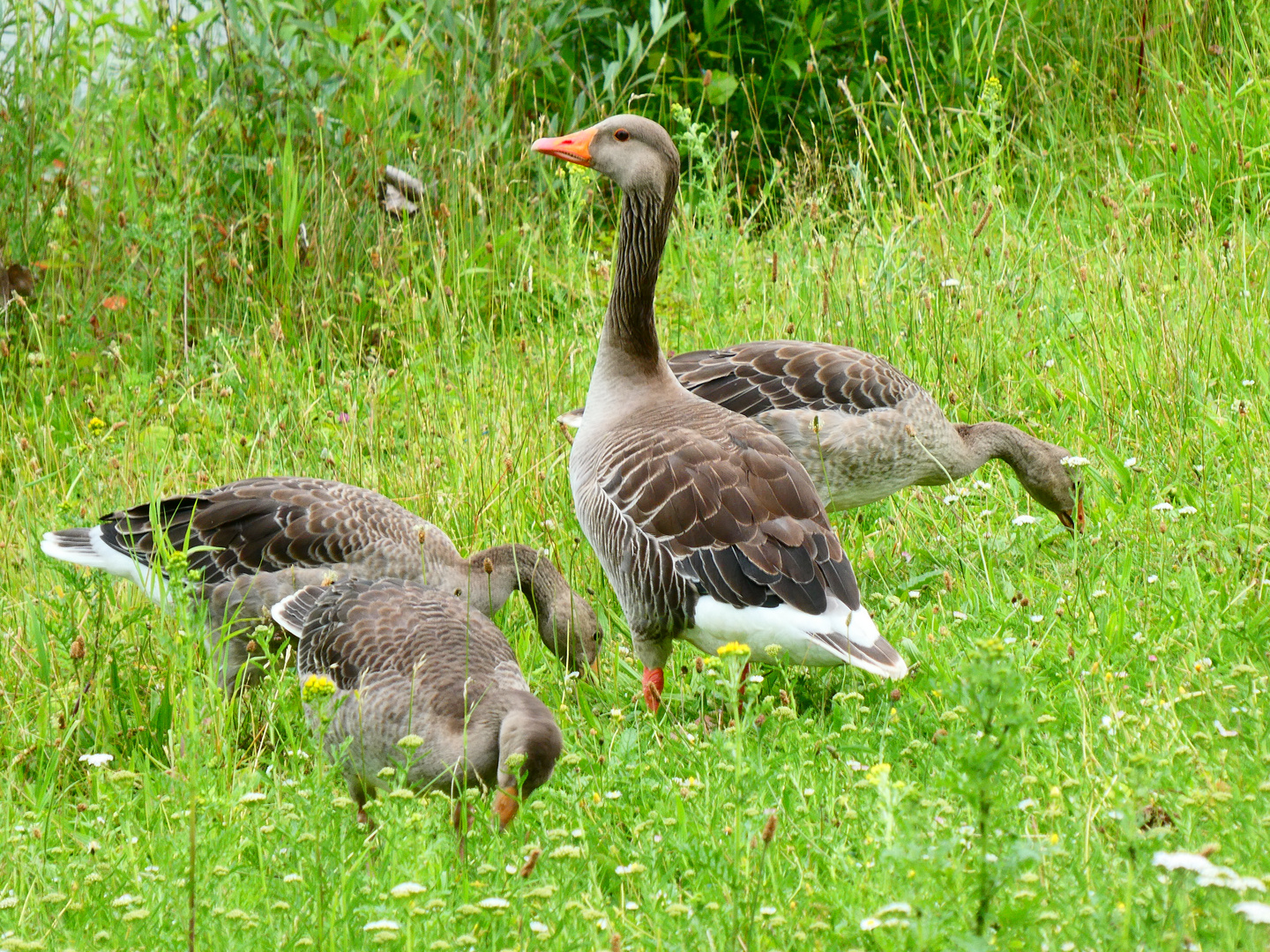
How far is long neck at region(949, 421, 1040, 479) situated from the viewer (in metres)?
6.48

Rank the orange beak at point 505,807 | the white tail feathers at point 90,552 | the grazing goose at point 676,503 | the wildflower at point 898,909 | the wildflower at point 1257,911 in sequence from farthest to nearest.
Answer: the white tail feathers at point 90,552, the grazing goose at point 676,503, the orange beak at point 505,807, the wildflower at point 898,909, the wildflower at point 1257,911

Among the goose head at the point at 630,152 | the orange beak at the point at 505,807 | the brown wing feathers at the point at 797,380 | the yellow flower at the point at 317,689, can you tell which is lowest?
the orange beak at the point at 505,807

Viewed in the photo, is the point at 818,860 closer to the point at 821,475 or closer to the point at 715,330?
the point at 821,475

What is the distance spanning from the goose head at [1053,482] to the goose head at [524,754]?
3070 millimetres

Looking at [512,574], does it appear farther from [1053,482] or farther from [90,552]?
[1053,482]

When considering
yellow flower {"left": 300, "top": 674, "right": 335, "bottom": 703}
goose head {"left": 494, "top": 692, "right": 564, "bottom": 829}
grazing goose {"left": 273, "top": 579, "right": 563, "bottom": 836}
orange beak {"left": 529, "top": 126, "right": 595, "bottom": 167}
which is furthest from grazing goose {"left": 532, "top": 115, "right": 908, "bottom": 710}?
yellow flower {"left": 300, "top": 674, "right": 335, "bottom": 703}

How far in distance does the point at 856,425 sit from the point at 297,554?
2.58 m

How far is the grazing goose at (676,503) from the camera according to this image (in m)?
4.57

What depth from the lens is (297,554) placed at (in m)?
5.71

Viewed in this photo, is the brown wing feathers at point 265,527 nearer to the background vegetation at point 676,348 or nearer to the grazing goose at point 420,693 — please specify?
the background vegetation at point 676,348

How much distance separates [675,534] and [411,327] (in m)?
3.98

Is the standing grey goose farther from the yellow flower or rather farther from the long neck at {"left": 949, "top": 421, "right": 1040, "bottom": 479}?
the yellow flower

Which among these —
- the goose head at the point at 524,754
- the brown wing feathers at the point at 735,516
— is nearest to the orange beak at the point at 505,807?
the goose head at the point at 524,754

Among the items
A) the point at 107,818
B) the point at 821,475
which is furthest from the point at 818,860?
the point at 821,475
